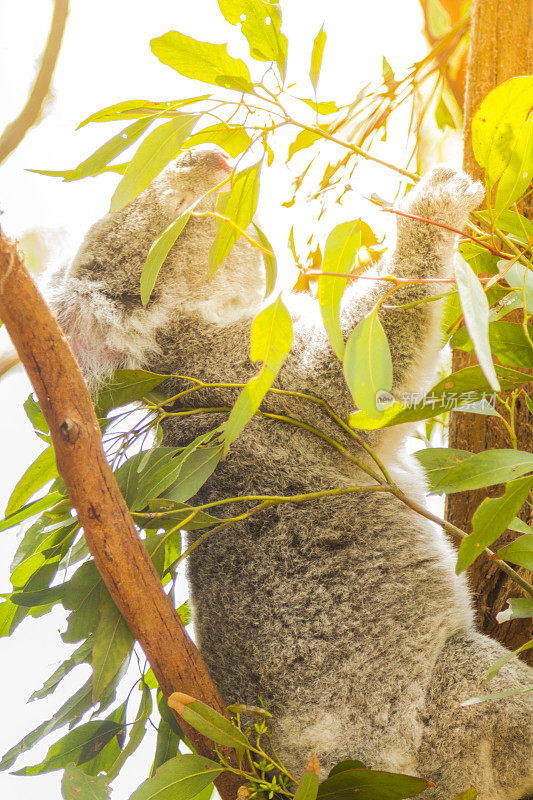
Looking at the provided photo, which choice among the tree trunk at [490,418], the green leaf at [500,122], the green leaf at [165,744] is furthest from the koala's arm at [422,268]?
the green leaf at [165,744]

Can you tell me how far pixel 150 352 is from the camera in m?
1.89

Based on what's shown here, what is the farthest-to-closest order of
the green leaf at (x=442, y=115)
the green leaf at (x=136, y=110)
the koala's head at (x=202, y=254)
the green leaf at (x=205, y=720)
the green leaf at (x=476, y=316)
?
the green leaf at (x=442, y=115) < the koala's head at (x=202, y=254) < the green leaf at (x=136, y=110) < the green leaf at (x=205, y=720) < the green leaf at (x=476, y=316)

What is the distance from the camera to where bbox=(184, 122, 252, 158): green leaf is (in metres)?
1.26

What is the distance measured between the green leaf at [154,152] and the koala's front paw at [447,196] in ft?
1.82

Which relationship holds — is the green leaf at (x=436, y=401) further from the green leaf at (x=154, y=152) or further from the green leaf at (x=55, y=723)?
the green leaf at (x=55, y=723)

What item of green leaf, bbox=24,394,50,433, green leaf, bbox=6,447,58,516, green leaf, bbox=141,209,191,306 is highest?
green leaf, bbox=141,209,191,306

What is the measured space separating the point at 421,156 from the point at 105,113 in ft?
4.53

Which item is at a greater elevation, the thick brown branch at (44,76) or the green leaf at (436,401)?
the thick brown branch at (44,76)

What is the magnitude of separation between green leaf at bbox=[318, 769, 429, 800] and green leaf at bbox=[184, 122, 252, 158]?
1.12 meters

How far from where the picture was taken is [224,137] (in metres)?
1.33

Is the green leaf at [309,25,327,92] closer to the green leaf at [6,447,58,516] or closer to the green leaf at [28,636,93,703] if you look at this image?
the green leaf at [6,447,58,516]

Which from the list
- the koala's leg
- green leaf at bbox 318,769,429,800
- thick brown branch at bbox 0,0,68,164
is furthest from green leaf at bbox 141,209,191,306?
thick brown branch at bbox 0,0,68,164

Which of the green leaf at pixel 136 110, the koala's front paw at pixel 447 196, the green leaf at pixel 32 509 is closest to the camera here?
the green leaf at pixel 136 110

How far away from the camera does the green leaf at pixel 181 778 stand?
108 centimetres
